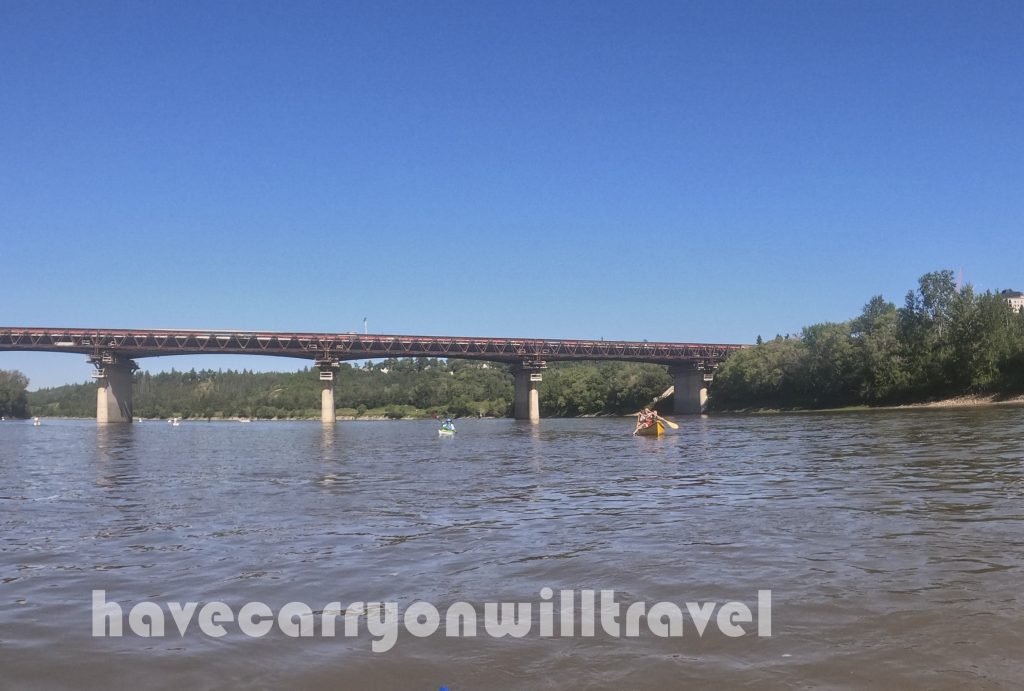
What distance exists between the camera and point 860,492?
19438 mm

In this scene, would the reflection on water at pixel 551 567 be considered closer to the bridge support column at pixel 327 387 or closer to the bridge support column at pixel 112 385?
the bridge support column at pixel 327 387

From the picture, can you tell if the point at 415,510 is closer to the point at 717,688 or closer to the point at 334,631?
the point at 334,631

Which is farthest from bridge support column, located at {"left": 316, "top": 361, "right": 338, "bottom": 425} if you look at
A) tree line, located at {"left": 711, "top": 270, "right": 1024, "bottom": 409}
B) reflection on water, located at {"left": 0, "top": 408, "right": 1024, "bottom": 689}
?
reflection on water, located at {"left": 0, "top": 408, "right": 1024, "bottom": 689}

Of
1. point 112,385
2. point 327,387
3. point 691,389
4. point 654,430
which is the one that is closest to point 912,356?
point 691,389

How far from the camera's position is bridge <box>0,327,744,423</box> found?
130250mm

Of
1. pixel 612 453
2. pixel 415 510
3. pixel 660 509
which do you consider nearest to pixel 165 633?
pixel 415 510

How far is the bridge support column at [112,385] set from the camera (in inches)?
5064

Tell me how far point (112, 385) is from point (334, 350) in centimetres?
3803

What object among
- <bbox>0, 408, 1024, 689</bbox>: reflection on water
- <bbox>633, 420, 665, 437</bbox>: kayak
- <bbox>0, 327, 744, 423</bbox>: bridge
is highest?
<bbox>0, 327, 744, 423</bbox>: bridge

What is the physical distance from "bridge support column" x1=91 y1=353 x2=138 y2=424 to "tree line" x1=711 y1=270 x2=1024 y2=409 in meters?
114

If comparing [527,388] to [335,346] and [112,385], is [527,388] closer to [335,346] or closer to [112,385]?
[335,346]

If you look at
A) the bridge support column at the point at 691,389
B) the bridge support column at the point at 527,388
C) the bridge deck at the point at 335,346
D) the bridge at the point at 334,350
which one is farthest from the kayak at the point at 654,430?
the bridge support column at the point at 691,389

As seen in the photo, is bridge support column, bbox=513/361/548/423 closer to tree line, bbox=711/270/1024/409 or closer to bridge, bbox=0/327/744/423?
bridge, bbox=0/327/744/423

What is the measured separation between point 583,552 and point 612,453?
2992 cm
